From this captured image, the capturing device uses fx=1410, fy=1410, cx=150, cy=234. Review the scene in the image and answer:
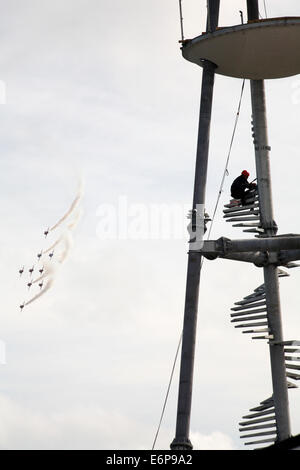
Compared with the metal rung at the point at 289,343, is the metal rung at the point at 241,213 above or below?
above

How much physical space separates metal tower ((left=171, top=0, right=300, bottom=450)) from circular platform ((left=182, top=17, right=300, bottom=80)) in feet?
0.15

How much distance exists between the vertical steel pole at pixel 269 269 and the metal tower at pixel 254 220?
0.05 meters

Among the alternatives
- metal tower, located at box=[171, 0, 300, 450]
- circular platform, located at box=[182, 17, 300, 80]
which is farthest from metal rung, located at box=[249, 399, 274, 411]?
circular platform, located at box=[182, 17, 300, 80]

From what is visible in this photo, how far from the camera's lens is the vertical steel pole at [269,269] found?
65500 mm

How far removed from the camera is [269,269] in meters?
67.4

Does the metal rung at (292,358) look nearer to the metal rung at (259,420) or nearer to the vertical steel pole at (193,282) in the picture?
the metal rung at (259,420)

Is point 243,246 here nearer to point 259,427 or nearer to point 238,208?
point 238,208

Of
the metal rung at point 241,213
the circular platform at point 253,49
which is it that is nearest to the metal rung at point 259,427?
the metal rung at point 241,213

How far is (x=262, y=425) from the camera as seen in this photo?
215ft

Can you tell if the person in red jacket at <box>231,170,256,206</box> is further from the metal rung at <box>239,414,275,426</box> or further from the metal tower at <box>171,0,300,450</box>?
the metal rung at <box>239,414,275,426</box>

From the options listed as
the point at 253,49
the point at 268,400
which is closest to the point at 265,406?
the point at 268,400
